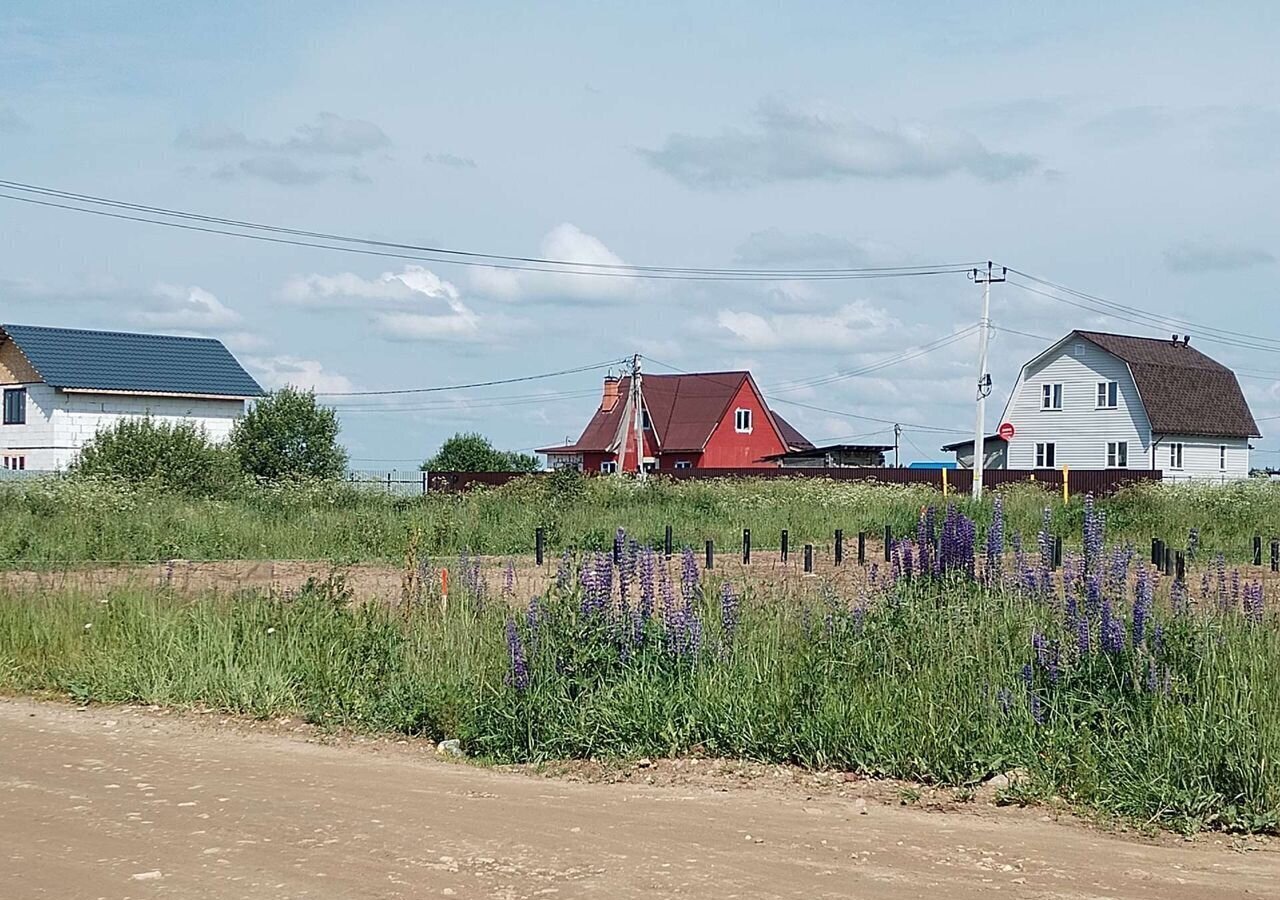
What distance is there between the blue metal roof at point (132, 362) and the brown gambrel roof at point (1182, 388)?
1371 inches

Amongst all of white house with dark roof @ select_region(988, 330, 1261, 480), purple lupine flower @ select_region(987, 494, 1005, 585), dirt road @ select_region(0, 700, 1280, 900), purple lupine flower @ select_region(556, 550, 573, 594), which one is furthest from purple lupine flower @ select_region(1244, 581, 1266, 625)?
white house with dark roof @ select_region(988, 330, 1261, 480)

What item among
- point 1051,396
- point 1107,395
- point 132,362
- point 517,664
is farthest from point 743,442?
point 517,664

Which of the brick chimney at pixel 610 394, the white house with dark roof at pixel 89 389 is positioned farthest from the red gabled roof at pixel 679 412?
the white house with dark roof at pixel 89 389

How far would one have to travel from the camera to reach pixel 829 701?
880cm

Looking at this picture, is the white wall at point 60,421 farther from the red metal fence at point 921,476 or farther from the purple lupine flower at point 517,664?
the purple lupine flower at point 517,664

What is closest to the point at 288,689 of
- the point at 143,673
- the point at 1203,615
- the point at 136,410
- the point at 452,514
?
the point at 143,673

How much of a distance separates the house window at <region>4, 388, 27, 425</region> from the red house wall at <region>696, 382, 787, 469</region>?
3164 centimetres

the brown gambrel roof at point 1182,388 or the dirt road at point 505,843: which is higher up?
the brown gambrel roof at point 1182,388

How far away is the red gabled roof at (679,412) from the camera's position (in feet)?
235

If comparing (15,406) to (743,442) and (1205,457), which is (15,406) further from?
(1205,457)

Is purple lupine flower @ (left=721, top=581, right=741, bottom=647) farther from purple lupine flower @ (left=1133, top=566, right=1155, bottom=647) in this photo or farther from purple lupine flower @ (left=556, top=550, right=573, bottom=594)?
purple lupine flower @ (left=1133, top=566, right=1155, bottom=647)

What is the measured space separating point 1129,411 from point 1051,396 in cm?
391

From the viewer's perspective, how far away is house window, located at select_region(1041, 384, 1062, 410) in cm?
6209

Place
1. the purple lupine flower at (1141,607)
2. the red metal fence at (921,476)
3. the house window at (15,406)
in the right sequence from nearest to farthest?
the purple lupine flower at (1141,607)
the red metal fence at (921,476)
the house window at (15,406)
